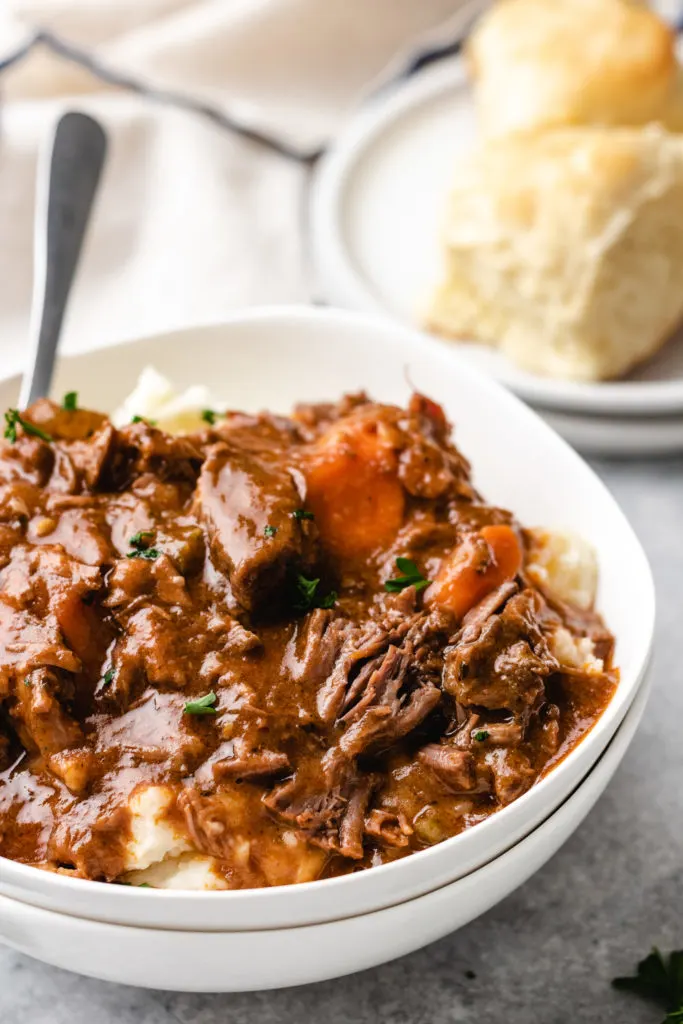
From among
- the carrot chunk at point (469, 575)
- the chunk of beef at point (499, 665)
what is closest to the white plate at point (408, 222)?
the carrot chunk at point (469, 575)

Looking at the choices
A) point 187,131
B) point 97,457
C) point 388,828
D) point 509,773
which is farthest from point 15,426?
point 187,131

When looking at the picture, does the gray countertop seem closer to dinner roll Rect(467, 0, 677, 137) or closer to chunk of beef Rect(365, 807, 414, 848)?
chunk of beef Rect(365, 807, 414, 848)

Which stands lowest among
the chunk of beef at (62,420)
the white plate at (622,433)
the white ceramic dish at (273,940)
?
the white plate at (622,433)

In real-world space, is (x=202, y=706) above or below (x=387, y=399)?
above

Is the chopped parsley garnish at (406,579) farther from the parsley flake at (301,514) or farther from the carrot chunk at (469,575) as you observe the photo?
the parsley flake at (301,514)

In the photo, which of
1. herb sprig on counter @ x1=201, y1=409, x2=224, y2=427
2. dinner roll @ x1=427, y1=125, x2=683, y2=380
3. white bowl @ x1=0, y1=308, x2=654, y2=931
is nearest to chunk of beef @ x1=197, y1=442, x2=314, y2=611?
herb sprig on counter @ x1=201, y1=409, x2=224, y2=427

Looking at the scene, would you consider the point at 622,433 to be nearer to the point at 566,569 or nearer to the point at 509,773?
the point at 566,569
